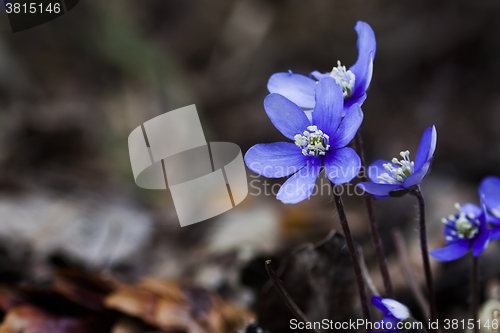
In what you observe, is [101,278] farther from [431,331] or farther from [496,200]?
[496,200]

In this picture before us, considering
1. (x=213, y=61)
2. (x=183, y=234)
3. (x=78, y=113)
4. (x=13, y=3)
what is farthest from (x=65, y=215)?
(x=213, y=61)

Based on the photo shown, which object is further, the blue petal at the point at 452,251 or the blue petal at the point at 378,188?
the blue petal at the point at 452,251

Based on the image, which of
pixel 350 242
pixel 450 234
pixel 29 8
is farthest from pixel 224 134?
pixel 350 242

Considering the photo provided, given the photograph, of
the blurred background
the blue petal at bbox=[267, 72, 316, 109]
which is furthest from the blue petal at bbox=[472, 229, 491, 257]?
the blue petal at bbox=[267, 72, 316, 109]

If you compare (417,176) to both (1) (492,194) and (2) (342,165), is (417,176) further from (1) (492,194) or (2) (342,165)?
(1) (492,194)

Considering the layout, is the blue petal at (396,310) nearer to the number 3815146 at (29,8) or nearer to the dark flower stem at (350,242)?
the dark flower stem at (350,242)

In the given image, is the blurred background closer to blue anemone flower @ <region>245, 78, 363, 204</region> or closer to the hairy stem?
the hairy stem

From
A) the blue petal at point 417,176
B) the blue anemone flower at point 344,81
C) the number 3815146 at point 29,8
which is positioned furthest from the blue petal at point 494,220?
the number 3815146 at point 29,8

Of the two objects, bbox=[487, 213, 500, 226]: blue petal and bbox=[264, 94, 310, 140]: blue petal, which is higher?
bbox=[264, 94, 310, 140]: blue petal
